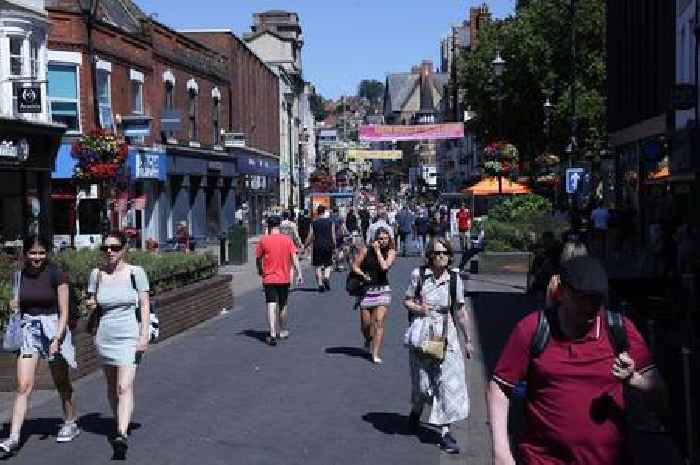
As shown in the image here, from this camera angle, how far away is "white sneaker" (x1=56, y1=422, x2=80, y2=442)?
28.8 feet

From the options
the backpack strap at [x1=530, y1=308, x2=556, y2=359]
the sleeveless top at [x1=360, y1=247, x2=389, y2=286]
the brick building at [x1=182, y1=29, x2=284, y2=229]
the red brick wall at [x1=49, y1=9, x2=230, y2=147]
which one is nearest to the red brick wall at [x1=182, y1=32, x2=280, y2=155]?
the brick building at [x1=182, y1=29, x2=284, y2=229]

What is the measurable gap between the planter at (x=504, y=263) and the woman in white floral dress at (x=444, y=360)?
16.7m

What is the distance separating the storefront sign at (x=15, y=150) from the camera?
26.2 m

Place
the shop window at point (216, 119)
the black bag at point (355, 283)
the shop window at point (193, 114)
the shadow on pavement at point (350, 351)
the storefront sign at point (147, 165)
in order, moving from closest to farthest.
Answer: the black bag at point (355, 283) → the shadow on pavement at point (350, 351) → the storefront sign at point (147, 165) → the shop window at point (193, 114) → the shop window at point (216, 119)

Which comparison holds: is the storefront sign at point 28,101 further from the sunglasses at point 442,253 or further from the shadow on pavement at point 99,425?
the sunglasses at point 442,253

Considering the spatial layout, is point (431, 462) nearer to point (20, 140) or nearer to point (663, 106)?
point (20, 140)

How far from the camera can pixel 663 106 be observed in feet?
107

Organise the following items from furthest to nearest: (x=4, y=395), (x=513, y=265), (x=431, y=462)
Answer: (x=513, y=265) → (x=4, y=395) → (x=431, y=462)

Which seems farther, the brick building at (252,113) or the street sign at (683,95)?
the brick building at (252,113)

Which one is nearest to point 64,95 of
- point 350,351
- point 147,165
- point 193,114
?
point 147,165

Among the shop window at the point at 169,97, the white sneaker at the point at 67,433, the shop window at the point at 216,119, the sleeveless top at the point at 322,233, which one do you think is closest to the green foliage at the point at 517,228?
the sleeveless top at the point at 322,233

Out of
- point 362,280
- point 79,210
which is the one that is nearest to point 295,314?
point 362,280

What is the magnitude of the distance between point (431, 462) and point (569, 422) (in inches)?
152

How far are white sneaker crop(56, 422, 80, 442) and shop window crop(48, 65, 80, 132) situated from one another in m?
23.0
